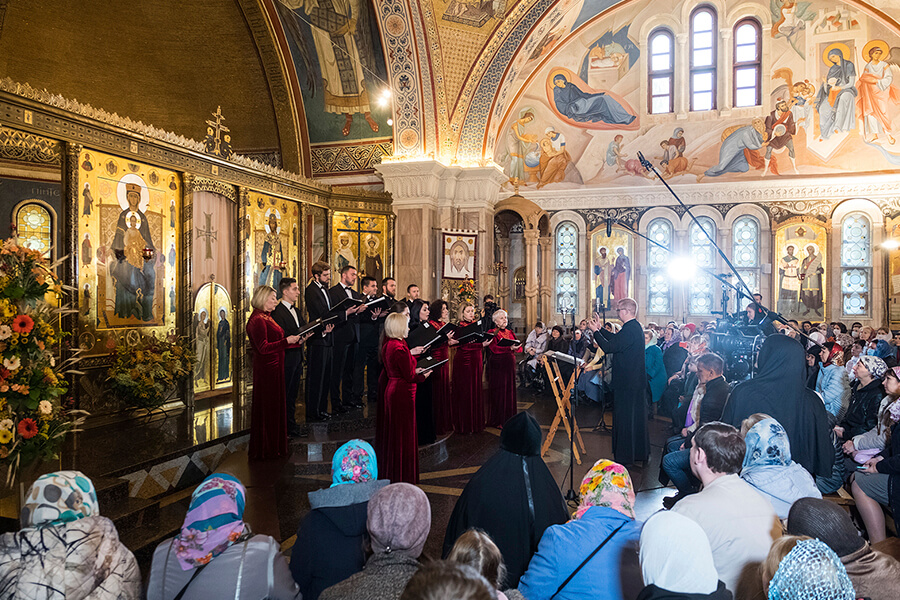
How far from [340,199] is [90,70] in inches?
249

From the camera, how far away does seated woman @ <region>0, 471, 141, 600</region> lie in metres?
2.39

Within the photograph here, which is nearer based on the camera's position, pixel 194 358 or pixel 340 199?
pixel 194 358

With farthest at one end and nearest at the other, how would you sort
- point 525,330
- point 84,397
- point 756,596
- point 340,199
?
point 525,330 < point 340,199 < point 84,397 < point 756,596

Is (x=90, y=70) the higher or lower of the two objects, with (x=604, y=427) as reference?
higher

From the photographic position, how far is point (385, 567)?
2.26 meters

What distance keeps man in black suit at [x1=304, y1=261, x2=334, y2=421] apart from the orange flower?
149 inches

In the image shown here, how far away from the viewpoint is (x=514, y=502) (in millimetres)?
3227

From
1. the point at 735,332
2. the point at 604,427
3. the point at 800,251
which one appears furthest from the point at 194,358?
the point at 800,251

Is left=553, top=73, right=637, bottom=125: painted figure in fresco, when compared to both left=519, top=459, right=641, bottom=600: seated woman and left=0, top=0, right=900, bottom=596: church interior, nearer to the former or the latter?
left=0, top=0, right=900, bottom=596: church interior

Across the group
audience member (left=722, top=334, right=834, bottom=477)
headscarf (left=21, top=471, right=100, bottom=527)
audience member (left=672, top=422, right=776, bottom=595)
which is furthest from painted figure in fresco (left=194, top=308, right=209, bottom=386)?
audience member (left=672, top=422, right=776, bottom=595)

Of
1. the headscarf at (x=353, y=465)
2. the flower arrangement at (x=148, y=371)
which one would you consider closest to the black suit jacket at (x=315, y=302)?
the flower arrangement at (x=148, y=371)

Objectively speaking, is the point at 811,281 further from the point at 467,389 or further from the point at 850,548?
the point at 850,548

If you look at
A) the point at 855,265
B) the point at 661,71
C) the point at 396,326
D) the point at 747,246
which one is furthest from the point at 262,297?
the point at 855,265

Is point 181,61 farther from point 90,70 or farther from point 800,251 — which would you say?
point 800,251
